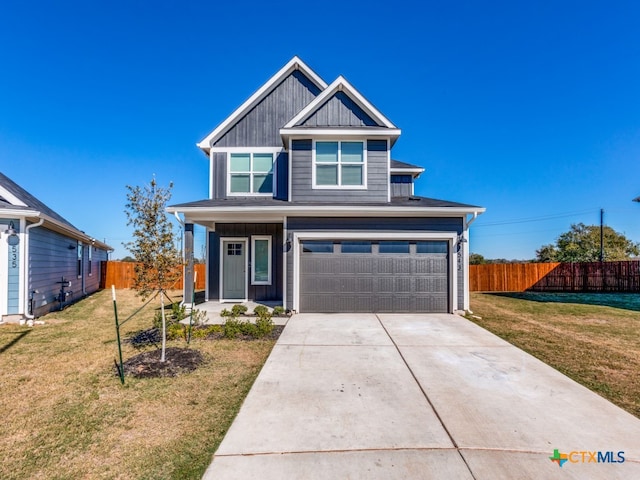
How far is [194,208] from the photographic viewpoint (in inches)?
345

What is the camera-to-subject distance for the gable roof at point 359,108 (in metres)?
9.44

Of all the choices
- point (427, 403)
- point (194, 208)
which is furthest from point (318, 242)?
point (427, 403)

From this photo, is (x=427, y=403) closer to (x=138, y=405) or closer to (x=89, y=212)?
(x=138, y=405)

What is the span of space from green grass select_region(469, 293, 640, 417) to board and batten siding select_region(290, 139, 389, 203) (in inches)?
187

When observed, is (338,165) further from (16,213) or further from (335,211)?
(16,213)

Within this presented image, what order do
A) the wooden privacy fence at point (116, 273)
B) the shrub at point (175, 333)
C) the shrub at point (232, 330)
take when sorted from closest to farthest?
1. the shrub at point (175, 333)
2. the shrub at point (232, 330)
3. the wooden privacy fence at point (116, 273)

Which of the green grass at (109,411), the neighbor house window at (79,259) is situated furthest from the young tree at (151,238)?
the neighbor house window at (79,259)

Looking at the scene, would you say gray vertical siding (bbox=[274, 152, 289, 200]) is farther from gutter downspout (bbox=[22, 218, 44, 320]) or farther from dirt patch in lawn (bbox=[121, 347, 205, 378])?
gutter downspout (bbox=[22, 218, 44, 320])

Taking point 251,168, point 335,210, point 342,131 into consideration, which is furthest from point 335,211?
point 251,168

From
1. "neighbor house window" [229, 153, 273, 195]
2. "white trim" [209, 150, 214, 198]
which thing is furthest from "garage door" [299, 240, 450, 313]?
"white trim" [209, 150, 214, 198]

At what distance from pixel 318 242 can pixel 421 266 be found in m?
3.12

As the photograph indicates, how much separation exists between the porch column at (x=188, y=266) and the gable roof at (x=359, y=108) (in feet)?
14.3

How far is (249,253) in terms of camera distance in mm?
11273

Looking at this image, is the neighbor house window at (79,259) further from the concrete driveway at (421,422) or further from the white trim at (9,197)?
the concrete driveway at (421,422)
